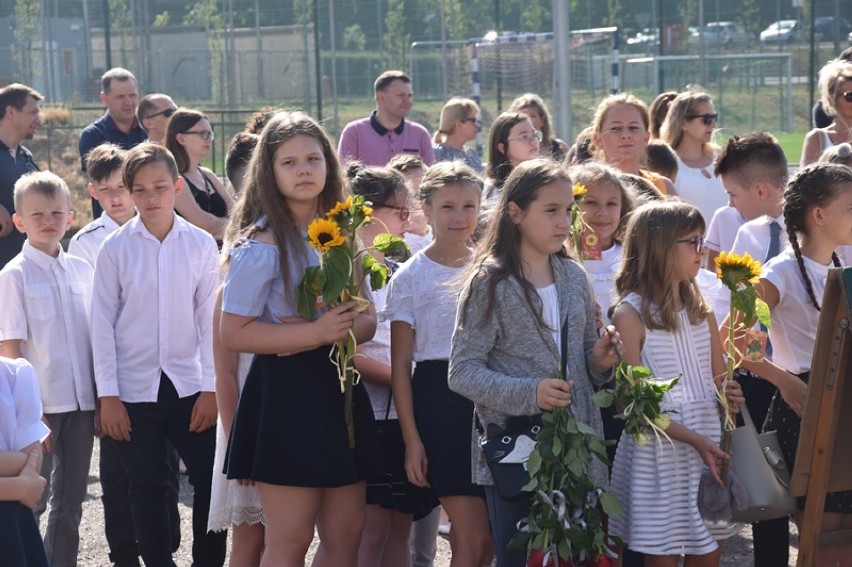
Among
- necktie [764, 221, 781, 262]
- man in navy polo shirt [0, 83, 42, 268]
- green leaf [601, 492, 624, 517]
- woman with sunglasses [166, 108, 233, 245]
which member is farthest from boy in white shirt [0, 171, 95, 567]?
man in navy polo shirt [0, 83, 42, 268]

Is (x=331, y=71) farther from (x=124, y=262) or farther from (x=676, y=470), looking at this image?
(x=676, y=470)

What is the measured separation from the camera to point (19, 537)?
11.9ft

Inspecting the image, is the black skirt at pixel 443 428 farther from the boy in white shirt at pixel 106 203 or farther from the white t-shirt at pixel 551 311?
the boy in white shirt at pixel 106 203

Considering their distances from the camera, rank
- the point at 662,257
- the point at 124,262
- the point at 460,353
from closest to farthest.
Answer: the point at 460,353, the point at 662,257, the point at 124,262

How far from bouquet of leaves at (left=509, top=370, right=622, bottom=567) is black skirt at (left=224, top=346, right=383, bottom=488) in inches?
24.4

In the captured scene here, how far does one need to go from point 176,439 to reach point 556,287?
6.52 feet

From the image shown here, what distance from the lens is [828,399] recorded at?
4.23 m

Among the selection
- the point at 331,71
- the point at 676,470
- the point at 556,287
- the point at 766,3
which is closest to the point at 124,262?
the point at 556,287

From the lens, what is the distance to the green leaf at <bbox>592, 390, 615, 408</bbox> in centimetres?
392

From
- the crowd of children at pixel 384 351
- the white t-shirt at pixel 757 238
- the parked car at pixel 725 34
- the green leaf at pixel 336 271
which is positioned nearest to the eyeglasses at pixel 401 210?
the crowd of children at pixel 384 351

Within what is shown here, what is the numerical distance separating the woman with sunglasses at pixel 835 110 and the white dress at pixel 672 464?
11.0ft

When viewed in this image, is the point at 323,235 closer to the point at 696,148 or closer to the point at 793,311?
the point at 793,311

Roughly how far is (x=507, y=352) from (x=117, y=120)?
6221 mm

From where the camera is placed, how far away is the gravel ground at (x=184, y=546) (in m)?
5.83
